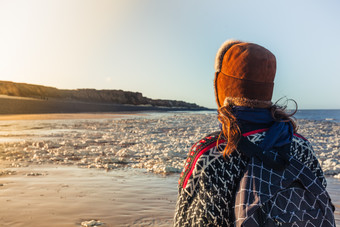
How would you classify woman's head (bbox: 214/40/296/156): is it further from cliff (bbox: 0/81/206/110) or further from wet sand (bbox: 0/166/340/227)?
cliff (bbox: 0/81/206/110)

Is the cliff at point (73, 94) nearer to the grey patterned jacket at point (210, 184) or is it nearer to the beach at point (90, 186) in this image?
the beach at point (90, 186)

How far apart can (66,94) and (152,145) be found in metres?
68.9

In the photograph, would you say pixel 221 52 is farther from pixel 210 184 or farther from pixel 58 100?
pixel 58 100

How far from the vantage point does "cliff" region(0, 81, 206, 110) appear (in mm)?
55688

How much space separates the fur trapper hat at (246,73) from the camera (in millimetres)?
1548

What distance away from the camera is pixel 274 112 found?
1617mm

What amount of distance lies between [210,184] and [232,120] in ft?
1.05

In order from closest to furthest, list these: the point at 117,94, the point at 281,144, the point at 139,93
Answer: the point at 281,144, the point at 117,94, the point at 139,93

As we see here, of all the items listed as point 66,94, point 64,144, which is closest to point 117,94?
point 66,94

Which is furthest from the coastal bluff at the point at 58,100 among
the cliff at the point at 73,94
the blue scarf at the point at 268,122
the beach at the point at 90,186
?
the blue scarf at the point at 268,122

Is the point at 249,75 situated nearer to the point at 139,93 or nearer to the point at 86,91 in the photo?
the point at 86,91

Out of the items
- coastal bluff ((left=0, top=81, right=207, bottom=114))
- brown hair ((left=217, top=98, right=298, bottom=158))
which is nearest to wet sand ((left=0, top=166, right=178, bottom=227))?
brown hair ((left=217, top=98, right=298, bottom=158))

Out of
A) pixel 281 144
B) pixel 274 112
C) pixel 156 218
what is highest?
pixel 274 112

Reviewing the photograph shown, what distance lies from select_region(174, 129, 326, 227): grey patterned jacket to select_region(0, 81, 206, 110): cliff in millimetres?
53996
